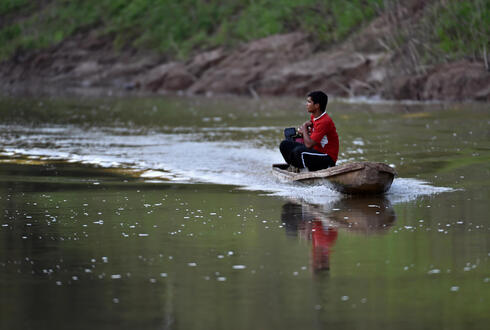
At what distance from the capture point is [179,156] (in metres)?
20.0

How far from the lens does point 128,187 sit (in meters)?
15.0

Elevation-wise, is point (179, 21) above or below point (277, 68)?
above

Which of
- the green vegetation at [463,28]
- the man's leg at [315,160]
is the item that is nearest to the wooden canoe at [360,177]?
the man's leg at [315,160]

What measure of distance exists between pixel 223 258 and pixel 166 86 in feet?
149

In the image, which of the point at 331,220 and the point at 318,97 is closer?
the point at 331,220

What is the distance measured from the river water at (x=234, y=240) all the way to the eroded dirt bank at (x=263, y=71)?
15.8 m

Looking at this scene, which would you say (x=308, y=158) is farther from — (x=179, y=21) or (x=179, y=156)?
(x=179, y=21)

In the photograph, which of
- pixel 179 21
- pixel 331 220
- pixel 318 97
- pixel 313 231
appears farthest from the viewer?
pixel 179 21

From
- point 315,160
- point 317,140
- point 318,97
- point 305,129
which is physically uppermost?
point 318,97

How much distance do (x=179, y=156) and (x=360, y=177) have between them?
282 inches

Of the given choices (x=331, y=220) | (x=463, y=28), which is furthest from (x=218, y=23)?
(x=331, y=220)

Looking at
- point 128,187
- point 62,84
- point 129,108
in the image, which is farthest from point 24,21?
point 128,187

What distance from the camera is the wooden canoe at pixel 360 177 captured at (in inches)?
531

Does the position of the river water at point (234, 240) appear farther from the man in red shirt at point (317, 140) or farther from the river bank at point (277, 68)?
the river bank at point (277, 68)
